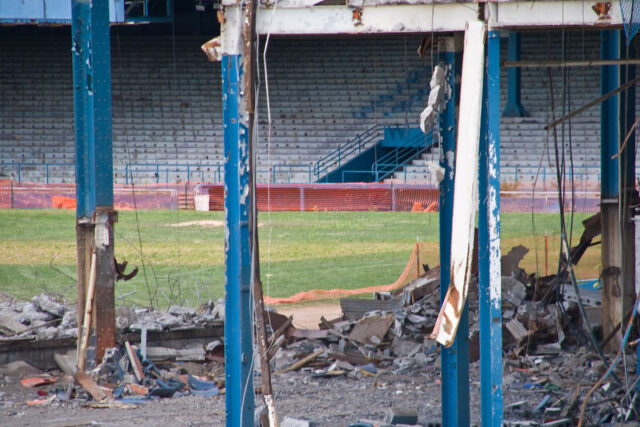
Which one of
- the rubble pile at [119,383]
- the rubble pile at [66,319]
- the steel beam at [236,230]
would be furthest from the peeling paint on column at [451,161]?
the rubble pile at [66,319]

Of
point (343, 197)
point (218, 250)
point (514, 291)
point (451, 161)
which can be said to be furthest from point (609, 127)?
point (343, 197)

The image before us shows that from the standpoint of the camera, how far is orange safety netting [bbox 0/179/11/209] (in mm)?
28964

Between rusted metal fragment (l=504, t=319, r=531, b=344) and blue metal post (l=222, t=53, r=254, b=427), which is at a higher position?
blue metal post (l=222, t=53, r=254, b=427)

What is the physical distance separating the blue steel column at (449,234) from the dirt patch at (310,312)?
7002 mm

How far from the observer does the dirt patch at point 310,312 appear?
1297 centimetres

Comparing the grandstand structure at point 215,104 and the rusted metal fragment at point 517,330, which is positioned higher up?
the grandstand structure at point 215,104

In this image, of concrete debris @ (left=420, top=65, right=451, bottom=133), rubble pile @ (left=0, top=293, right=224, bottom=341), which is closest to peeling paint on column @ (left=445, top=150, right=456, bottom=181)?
concrete debris @ (left=420, top=65, right=451, bottom=133)

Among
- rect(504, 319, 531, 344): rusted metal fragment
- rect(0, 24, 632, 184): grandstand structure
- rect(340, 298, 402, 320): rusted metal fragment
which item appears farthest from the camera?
rect(0, 24, 632, 184): grandstand structure

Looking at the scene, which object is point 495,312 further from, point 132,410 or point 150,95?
point 150,95

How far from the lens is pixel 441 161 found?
18.7 feet

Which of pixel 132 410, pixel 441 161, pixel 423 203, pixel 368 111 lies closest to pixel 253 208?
pixel 441 161

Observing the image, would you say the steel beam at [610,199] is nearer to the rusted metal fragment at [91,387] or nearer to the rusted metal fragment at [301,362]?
the rusted metal fragment at [301,362]

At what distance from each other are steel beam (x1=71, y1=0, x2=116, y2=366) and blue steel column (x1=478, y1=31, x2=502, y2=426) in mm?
5166

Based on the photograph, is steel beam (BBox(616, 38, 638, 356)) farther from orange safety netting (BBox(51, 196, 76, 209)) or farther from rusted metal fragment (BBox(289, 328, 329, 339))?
orange safety netting (BBox(51, 196, 76, 209))
